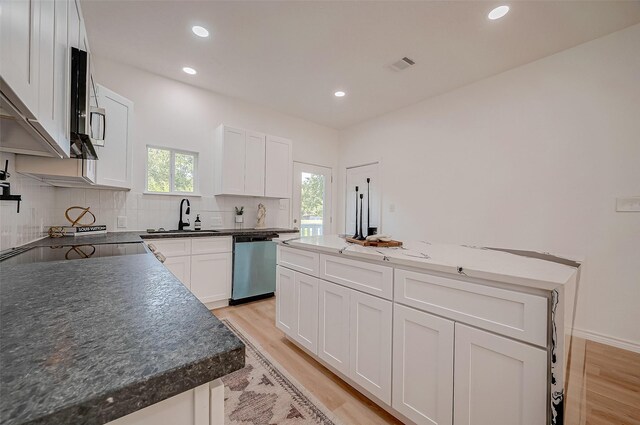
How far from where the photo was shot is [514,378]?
1001mm

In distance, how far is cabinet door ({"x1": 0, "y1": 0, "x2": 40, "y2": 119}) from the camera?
1.65 feet

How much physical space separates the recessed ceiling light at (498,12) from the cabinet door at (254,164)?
108 inches

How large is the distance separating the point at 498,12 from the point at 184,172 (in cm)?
365

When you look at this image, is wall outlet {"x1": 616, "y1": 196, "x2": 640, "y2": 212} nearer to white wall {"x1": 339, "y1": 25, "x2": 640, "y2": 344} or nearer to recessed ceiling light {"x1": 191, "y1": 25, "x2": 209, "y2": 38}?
white wall {"x1": 339, "y1": 25, "x2": 640, "y2": 344}

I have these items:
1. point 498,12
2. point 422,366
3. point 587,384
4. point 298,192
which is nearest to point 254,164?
point 298,192

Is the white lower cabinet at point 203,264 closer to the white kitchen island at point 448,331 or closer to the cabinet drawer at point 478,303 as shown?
the white kitchen island at point 448,331

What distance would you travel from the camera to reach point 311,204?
15.6ft

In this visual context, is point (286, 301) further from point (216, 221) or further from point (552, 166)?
point (552, 166)

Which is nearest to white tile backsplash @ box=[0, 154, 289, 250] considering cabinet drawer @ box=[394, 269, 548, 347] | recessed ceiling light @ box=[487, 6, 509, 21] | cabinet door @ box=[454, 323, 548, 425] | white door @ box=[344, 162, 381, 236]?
white door @ box=[344, 162, 381, 236]

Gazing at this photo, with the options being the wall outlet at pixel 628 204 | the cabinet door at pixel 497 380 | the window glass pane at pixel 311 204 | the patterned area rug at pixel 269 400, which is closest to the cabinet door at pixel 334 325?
the patterned area rug at pixel 269 400

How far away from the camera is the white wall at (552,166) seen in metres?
2.28

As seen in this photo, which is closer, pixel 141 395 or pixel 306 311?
pixel 141 395

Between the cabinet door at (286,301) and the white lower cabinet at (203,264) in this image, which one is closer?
the cabinet door at (286,301)

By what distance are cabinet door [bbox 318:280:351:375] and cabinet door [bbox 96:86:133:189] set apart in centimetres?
223
